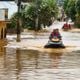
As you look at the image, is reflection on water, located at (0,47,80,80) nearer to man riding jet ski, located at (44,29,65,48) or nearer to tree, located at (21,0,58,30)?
man riding jet ski, located at (44,29,65,48)

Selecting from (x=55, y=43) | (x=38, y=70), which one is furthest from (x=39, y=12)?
(x=38, y=70)

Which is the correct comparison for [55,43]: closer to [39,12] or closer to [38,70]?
[38,70]

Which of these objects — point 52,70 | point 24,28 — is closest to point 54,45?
point 52,70

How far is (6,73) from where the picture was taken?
44.6 ft

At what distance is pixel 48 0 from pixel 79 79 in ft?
172

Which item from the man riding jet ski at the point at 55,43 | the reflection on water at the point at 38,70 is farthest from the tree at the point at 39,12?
the reflection on water at the point at 38,70

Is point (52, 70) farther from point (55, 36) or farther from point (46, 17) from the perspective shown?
point (46, 17)

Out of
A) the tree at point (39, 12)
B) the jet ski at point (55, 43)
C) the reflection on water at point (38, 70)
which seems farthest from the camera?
the tree at point (39, 12)

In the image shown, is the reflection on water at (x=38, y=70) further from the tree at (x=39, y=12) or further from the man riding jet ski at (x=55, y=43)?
the tree at (x=39, y=12)

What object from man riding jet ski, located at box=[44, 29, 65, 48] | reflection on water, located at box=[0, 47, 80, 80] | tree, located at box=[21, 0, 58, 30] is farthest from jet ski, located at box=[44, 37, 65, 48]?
tree, located at box=[21, 0, 58, 30]

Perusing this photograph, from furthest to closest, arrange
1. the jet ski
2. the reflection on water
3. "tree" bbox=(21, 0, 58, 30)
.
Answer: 1. "tree" bbox=(21, 0, 58, 30)
2. the jet ski
3. the reflection on water

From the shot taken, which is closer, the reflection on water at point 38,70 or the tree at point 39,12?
the reflection on water at point 38,70

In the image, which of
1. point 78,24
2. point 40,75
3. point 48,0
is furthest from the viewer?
point 78,24

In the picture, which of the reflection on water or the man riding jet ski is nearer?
the reflection on water
